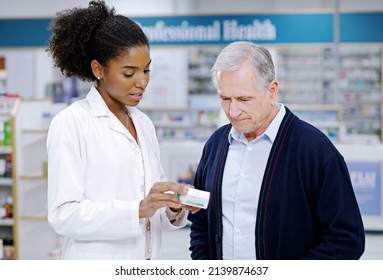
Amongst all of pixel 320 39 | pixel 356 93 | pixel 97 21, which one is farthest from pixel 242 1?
pixel 97 21

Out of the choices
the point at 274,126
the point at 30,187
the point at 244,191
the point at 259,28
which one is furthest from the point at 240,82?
the point at 259,28

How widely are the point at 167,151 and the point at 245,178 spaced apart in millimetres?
5229

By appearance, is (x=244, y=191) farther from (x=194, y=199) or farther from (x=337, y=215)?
(x=337, y=215)

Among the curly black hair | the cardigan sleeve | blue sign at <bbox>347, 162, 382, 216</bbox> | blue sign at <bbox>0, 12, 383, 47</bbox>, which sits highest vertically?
blue sign at <bbox>0, 12, 383, 47</bbox>

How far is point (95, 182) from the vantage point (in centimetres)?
169

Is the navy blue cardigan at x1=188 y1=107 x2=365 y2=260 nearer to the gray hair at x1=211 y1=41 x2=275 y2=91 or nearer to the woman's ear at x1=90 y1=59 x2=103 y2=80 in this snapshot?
the gray hair at x1=211 y1=41 x2=275 y2=91

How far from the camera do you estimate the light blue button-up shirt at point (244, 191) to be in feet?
5.67

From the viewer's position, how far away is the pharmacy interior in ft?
16.7

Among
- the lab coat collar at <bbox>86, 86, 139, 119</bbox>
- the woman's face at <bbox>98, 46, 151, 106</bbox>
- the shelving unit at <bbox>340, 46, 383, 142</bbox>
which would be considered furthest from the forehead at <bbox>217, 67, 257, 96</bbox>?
the shelving unit at <bbox>340, 46, 383, 142</bbox>

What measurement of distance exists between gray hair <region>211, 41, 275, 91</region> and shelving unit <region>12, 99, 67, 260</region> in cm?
360

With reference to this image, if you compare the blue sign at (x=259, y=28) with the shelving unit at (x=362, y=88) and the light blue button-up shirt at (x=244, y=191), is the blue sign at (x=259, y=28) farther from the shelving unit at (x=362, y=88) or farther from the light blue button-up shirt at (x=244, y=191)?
the light blue button-up shirt at (x=244, y=191)

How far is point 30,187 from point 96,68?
354 centimetres

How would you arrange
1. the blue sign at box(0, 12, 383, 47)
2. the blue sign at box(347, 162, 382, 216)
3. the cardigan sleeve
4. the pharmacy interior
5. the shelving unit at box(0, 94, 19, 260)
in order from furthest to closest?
the blue sign at box(0, 12, 383, 47)
the blue sign at box(347, 162, 382, 216)
the pharmacy interior
the shelving unit at box(0, 94, 19, 260)
the cardigan sleeve
